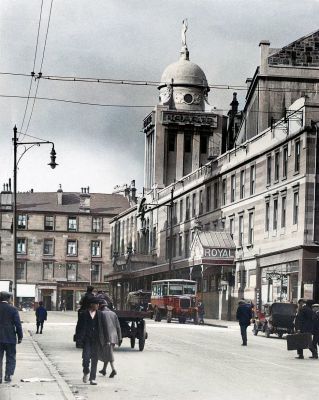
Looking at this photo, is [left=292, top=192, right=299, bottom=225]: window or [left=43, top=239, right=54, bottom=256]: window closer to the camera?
[left=292, top=192, right=299, bottom=225]: window

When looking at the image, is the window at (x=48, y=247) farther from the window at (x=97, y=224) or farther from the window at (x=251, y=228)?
the window at (x=251, y=228)

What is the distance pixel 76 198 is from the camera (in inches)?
4980

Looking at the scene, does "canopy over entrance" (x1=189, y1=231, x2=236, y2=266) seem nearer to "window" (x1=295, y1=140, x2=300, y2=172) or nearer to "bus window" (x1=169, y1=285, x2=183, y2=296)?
"bus window" (x1=169, y1=285, x2=183, y2=296)

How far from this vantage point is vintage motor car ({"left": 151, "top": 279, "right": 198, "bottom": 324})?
57281 millimetres

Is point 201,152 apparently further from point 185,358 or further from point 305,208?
point 185,358

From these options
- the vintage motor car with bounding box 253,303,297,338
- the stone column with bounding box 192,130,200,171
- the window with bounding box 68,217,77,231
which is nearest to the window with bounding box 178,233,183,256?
the stone column with bounding box 192,130,200,171

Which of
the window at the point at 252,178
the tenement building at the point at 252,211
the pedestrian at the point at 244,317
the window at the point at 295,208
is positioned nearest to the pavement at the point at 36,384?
the pedestrian at the point at 244,317

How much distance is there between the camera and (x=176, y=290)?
2277 inches

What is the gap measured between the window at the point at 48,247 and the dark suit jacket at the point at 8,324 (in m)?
104

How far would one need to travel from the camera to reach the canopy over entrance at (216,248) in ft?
208

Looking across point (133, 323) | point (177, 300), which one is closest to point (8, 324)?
point (133, 323)

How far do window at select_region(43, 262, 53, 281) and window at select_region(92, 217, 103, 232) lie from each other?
7.73m

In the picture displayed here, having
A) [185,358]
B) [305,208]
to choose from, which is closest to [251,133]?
[305,208]

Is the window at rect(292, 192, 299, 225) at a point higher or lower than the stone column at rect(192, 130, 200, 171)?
lower
